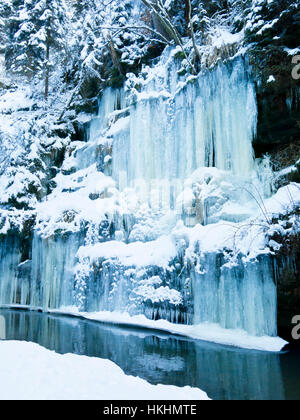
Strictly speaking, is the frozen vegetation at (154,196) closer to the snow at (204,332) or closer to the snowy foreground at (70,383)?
the snow at (204,332)

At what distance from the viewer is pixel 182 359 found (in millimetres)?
6102

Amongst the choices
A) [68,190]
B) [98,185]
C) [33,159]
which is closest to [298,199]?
[98,185]

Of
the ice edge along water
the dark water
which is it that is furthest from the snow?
the dark water

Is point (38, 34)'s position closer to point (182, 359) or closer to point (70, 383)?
point (182, 359)

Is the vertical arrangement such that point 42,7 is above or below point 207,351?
above

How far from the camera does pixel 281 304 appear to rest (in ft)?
22.7

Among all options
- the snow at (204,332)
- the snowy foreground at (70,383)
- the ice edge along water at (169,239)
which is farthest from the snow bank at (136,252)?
the snowy foreground at (70,383)

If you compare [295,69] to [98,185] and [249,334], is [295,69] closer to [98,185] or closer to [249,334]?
[249,334]

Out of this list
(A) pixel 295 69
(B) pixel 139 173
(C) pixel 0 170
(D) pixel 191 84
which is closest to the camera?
(A) pixel 295 69

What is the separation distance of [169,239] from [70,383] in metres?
6.55

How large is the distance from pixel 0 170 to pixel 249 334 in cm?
1349

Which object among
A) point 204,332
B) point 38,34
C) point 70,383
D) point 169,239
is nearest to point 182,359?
point 204,332

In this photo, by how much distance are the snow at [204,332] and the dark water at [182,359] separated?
259mm

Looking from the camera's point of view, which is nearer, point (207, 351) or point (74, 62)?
point (207, 351)
